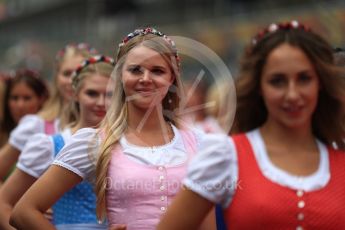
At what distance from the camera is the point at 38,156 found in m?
4.50

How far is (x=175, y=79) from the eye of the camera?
12.9 feet

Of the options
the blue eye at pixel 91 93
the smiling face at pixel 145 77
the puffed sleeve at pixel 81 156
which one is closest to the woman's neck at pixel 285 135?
the smiling face at pixel 145 77

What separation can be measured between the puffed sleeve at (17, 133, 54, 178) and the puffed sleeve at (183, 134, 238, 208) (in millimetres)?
1743

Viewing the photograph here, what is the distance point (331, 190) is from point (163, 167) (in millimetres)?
982

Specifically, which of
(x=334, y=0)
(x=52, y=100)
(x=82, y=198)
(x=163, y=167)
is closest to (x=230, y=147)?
(x=163, y=167)

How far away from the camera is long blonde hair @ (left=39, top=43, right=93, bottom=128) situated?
5.87 meters

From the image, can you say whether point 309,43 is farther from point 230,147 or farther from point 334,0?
point 334,0

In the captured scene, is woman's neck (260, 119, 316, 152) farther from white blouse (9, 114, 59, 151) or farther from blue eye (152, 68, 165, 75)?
white blouse (9, 114, 59, 151)

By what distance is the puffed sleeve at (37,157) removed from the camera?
14.5 ft

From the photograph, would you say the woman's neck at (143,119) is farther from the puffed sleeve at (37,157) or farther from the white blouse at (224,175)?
the white blouse at (224,175)

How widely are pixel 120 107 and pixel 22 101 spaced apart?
10.5 ft

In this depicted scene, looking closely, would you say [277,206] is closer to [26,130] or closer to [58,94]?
[26,130]

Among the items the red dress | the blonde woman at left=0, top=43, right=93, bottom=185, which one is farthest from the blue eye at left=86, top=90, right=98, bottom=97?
the red dress

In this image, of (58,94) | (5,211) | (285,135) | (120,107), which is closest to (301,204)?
(285,135)
